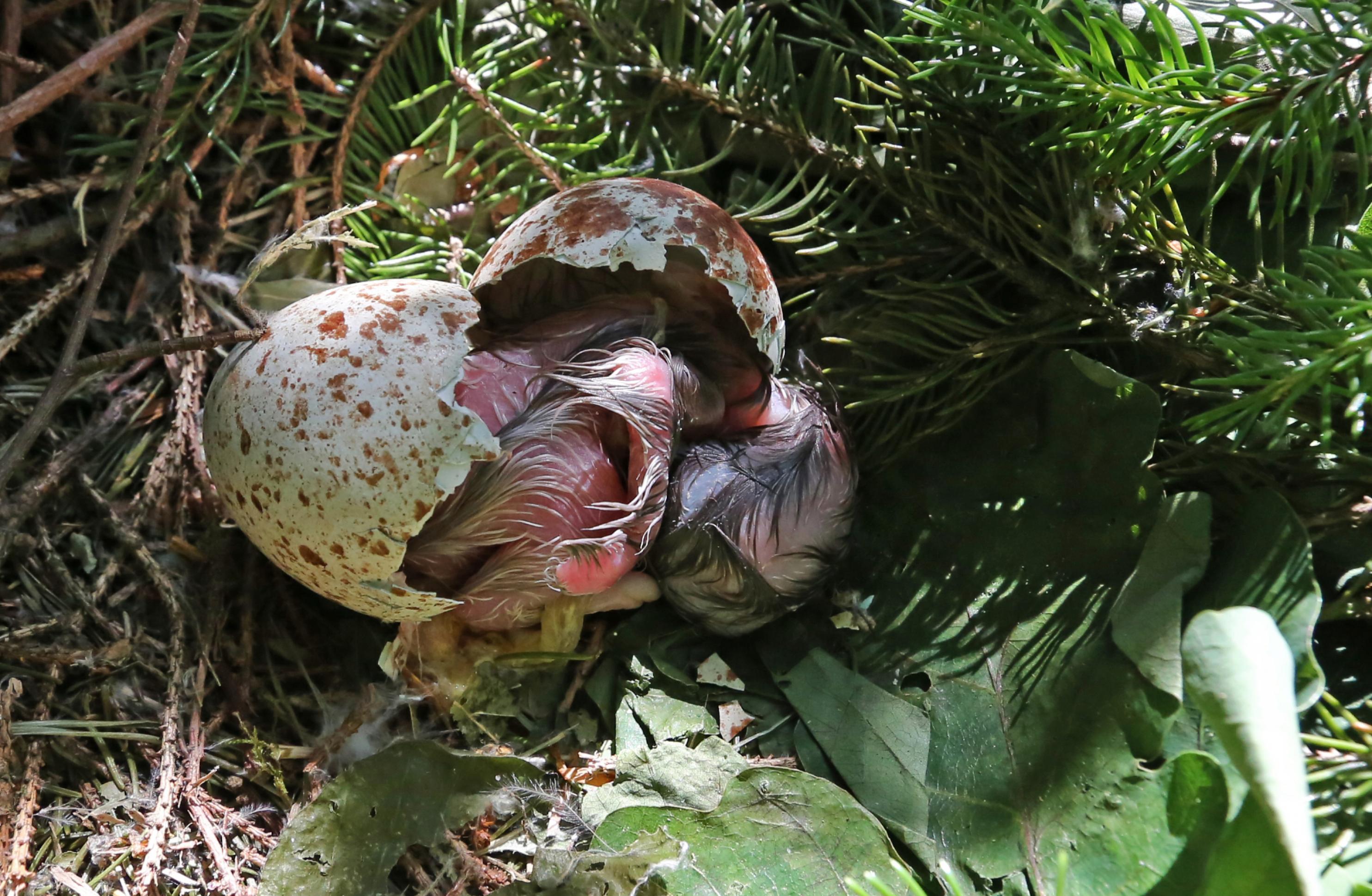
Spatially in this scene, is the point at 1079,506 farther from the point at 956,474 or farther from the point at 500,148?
the point at 500,148

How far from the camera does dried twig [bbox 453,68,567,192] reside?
1002mm

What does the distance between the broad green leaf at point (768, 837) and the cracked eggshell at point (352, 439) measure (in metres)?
0.26

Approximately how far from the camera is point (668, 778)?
2.72ft

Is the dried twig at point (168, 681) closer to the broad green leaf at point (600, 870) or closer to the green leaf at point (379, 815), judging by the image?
the green leaf at point (379, 815)

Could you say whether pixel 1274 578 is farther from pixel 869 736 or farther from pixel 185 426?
pixel 185 426

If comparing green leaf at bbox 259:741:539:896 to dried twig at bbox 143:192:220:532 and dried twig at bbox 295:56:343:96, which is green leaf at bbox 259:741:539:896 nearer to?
dried twig at bbox 143:192:220:532

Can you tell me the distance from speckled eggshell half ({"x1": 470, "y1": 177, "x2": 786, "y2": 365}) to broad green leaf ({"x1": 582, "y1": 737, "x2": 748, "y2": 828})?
0.37 m

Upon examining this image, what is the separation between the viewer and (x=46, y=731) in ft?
2.75

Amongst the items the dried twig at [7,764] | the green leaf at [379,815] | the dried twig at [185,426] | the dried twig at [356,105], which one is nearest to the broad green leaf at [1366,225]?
the green leaf at [379,815]

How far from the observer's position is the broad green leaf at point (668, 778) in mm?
813

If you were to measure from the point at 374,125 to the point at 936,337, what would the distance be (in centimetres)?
66

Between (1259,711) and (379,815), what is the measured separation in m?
0.68

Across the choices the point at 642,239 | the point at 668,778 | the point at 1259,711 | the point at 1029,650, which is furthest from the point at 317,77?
the point at 1259,711

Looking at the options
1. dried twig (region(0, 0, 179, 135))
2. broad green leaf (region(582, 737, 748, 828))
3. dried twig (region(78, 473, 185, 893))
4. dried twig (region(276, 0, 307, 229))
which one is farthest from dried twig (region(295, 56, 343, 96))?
broad green leaf (region(582, 737, 748, 828))
